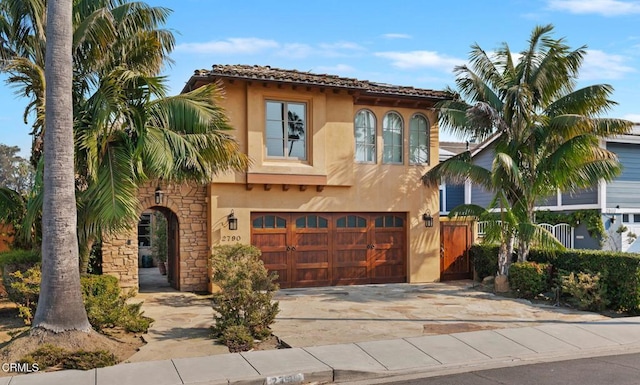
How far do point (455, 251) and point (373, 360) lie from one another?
1034 centimetres

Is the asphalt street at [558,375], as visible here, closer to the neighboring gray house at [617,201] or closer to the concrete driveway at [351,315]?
the concrete driveway at [351,315]

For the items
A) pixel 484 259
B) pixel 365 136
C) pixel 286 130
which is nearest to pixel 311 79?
pixel 286 130

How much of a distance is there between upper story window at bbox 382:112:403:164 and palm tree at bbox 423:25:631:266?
1779mm

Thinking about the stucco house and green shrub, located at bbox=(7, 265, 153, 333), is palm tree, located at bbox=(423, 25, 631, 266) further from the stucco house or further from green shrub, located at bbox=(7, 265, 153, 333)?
green shrub, located at bbox=(7, 265, 153, 333)

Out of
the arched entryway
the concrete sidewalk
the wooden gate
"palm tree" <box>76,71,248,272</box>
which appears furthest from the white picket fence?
"palm tree" <box>76,71,248,272</box>

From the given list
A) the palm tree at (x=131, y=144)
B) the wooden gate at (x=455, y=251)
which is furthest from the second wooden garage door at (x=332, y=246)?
the palm tree at (x=131, y=144)

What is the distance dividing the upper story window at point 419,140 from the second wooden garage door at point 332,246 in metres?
1.89

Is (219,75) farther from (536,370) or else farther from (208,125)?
(536,370)

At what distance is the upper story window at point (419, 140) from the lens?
666 inches

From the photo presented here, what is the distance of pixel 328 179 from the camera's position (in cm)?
1547

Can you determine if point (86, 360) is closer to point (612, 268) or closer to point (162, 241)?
point (612, 268)

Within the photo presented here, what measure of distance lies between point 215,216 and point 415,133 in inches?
267

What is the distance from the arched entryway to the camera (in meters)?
15.4

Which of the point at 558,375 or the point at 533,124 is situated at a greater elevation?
the point at 533,124
